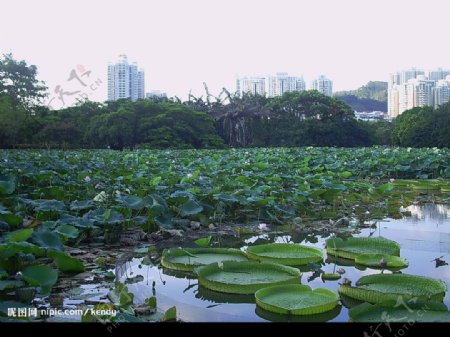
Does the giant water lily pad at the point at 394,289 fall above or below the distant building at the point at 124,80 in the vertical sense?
below

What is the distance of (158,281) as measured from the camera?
2.68 meters

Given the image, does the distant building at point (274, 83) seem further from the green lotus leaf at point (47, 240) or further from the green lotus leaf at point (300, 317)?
the green lotus leaf at point (300, 317)

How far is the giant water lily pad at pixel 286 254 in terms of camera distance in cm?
296

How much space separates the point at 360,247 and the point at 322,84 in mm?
Answer: 65461

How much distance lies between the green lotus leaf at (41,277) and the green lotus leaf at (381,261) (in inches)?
71.0

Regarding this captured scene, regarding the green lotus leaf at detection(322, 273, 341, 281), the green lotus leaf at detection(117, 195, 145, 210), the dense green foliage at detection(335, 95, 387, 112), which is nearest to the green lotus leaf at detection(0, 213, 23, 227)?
the green lotus leaf at detection(117, 195, 145, 210)

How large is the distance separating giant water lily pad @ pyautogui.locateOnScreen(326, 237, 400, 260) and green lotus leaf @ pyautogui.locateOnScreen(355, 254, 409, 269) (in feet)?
0.45

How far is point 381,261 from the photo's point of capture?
9.35 ft

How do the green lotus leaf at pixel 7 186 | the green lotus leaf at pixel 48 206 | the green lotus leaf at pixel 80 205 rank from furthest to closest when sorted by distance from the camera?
the green lotus leaf at pixel 80 205, the green lotus leaf at pixel 7 186, the green lotus leaf at pixel 48 206

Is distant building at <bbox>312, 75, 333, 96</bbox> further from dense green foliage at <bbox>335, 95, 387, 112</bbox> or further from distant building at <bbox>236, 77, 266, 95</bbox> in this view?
distant building at <bbox>236, 77, 266, 95</bbox>

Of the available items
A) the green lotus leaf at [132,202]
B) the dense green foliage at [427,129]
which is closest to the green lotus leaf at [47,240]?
the green lotus leaf at [132,202]

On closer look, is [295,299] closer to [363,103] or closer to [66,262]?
[66,262]

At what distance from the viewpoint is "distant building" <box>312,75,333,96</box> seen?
66.4 metres
